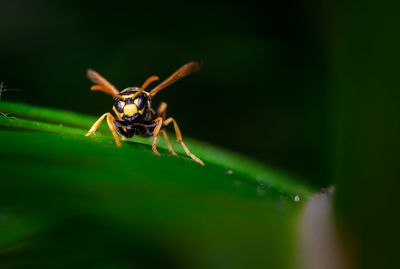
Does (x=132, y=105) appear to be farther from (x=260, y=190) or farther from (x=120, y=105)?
(x=260, y=190)

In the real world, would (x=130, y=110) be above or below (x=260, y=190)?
above

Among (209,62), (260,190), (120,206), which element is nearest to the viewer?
(260,190)

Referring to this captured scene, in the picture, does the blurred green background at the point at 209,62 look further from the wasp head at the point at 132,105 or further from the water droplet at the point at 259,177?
the water droplet at the point at 259,177

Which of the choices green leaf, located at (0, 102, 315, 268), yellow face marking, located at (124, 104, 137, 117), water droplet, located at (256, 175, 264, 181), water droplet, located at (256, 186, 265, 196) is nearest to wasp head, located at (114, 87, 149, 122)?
yellow face marking, located at (124, 104, 137, 117)

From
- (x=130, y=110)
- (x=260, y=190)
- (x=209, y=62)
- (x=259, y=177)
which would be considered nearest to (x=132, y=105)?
(x=130, y=110)

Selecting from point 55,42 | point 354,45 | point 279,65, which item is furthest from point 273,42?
point 354,45

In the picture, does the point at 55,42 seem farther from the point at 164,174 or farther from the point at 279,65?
the point at 164,174

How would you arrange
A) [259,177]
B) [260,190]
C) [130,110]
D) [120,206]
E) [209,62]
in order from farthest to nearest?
[209,62]
[130,110]
[259,177]
[120,206]
[260,190]

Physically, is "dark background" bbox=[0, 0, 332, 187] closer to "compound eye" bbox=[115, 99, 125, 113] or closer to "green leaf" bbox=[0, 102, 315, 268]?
"compound eye" bbox=[115, 99, 125, 113]
